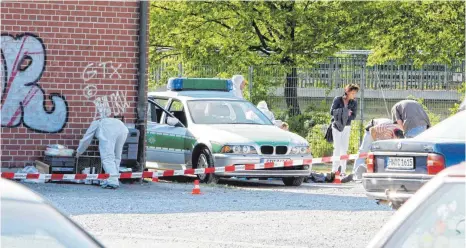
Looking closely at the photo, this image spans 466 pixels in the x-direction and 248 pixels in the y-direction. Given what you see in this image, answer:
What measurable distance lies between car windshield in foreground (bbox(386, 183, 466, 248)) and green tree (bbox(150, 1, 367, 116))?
1007 inches

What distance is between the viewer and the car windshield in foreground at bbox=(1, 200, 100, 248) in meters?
4.66

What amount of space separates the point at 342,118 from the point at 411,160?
8376mm

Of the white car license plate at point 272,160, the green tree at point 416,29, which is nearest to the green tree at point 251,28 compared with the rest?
the green tree at point 416,29

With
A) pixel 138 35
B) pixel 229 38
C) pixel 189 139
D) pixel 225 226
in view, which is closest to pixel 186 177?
pixel 189 139

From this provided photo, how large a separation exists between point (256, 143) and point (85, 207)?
4.88 m

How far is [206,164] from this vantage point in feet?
63.4

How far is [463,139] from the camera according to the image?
13.0 meters

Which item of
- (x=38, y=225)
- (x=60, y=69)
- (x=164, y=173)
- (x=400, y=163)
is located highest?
(x=60, y=69)

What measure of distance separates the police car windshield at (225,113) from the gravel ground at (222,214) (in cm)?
161

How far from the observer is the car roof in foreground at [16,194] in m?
4.66

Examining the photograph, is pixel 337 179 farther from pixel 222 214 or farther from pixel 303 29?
pixel 303 29

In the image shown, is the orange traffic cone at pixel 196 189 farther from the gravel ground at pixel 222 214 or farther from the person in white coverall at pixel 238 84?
the person in white coverall at pixel 238 84

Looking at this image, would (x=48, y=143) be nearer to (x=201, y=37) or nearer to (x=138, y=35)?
(x=138, y=35)

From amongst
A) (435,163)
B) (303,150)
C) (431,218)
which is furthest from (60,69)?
(431,218)
